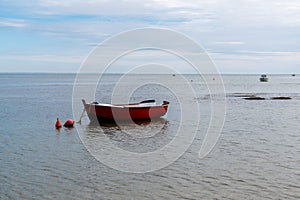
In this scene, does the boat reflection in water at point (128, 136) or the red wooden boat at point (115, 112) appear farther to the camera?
the red wooden boat at point (115, 112)

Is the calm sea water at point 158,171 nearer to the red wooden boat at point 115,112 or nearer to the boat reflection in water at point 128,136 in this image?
the boat reflection in water at point 128,136

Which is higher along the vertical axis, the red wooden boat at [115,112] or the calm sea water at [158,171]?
the red wooden boat at [115,112]

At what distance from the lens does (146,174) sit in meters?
15.4

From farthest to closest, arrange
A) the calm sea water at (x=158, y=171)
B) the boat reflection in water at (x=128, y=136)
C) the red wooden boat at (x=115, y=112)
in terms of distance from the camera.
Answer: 1. the red wooden boat at (x=115, y=112)
2. the boat reflection in water at (x=128, y=136)
3. the calm sea water at (x=158, y=171)

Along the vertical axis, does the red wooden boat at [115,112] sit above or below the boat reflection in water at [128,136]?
above

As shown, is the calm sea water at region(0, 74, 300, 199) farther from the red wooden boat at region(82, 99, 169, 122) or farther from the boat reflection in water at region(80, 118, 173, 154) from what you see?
the red wooden boat at region(82, 99, 169, 122)

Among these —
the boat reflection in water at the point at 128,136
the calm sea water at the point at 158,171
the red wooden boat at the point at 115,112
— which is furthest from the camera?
the red wooden boat at the point at 115,112

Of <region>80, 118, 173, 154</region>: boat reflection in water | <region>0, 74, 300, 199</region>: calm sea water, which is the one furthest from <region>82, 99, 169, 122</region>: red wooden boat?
<region>0, 74, 300, 199</region>: calm sea water

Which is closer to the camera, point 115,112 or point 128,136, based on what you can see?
point 128,136

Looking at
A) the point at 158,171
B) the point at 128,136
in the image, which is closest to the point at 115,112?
the point at 128,136

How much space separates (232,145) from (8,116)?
72.4 ft

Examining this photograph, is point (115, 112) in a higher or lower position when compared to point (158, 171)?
higher

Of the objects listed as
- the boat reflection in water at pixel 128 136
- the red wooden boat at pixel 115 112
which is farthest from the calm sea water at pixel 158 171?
the red wooden boat at pixel 115 112

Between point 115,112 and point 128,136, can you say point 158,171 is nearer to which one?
point 128,136
